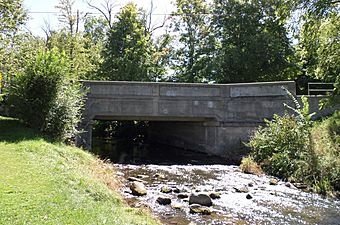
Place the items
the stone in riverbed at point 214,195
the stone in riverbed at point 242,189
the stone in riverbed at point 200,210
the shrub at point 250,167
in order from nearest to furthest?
the stone in riverbed at point 200,210 < the stone in riverbed at point 214,195 < the stone in riverbed at point 242,189 < the shrub at point 250,167

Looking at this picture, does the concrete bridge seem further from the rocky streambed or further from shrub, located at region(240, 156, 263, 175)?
the rocky streambed

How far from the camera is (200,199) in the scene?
27.0 ft

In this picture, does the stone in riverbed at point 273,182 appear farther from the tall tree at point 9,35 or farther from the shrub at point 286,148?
the tall tree at point 9,35

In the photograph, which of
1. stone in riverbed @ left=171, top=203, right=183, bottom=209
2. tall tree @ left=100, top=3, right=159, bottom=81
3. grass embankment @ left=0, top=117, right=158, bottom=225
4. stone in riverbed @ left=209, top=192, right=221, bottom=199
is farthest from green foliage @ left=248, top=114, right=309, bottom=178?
tall tree @ left=100, top=3, right=159, bottom=81

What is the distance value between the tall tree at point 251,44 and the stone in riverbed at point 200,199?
16460mm

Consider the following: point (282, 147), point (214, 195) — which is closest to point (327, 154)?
point (282, 147)

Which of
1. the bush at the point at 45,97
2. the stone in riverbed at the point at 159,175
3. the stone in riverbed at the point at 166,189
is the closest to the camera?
the stone in riverbed at the point at 166,189

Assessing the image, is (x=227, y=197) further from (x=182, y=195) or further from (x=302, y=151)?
(x=302, y=151)

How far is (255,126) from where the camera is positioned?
54.2ft

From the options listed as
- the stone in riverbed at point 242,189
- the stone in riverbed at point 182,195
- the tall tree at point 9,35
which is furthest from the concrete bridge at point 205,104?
the stone in riverbed at point 182,195

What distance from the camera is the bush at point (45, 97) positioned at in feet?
36.6

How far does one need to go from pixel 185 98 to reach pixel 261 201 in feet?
27.6

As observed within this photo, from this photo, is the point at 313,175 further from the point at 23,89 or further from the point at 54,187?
the point at 23,89

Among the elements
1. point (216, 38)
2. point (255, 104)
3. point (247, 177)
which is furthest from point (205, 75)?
point (247, 177)
